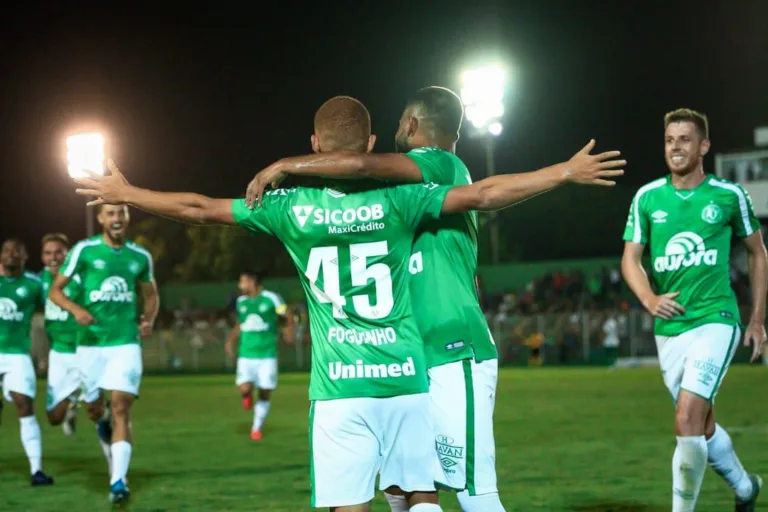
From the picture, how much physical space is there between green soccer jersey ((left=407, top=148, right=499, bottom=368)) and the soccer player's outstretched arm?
3.23 ft

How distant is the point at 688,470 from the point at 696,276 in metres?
1.24

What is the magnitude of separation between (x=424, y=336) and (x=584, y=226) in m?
66.2

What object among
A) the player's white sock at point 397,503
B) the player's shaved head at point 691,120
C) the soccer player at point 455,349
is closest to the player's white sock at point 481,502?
the soccer player at point 455,349

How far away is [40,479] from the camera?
1085 cm

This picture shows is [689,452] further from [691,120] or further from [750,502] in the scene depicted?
[691,120]

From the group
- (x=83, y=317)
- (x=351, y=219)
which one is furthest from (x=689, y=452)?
(x=83, y=317)

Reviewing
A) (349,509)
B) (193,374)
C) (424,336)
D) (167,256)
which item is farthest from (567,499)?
(167,256)

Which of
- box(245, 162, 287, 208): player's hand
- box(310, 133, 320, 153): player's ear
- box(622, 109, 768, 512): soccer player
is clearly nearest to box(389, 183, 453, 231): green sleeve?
box(310, 133, 320, 153): player's ear

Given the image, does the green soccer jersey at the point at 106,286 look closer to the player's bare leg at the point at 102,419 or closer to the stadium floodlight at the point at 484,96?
the player's bare leg at the point at 102,419

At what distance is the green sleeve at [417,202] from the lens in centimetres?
510

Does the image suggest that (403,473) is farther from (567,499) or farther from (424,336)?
(567,499)

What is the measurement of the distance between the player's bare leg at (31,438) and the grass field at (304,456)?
157 millimetres

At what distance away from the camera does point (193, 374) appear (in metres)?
41.6

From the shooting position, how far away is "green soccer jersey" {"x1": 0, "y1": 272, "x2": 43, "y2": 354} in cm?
1204
